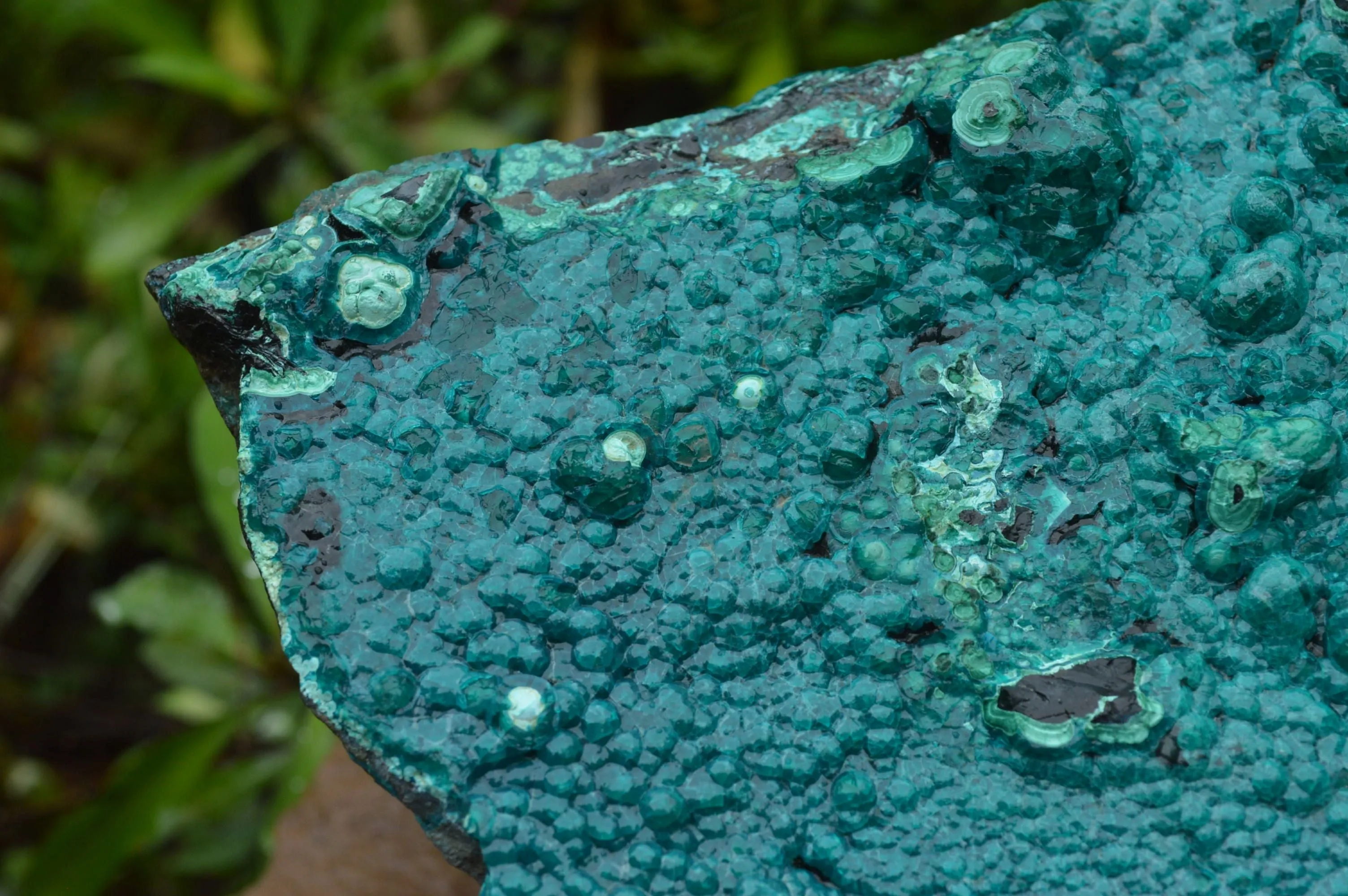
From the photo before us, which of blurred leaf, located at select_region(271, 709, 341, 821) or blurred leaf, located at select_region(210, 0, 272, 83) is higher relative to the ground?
blurred leaf, located at select_region(210, 0, 272, 83)

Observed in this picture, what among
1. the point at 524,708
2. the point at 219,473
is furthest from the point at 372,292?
the point at 219,473

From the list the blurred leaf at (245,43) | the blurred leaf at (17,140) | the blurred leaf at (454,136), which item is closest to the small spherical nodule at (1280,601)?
the blurred leaf at (454,136)

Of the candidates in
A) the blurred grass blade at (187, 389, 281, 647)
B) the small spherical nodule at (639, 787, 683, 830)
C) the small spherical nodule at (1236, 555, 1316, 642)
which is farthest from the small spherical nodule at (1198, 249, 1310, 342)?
the blurred grass blade at (187, 389, 281, 647)

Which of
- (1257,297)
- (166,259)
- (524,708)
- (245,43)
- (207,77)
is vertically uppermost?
(245,43)

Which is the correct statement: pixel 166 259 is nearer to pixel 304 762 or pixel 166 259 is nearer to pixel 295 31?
pixel 295 31

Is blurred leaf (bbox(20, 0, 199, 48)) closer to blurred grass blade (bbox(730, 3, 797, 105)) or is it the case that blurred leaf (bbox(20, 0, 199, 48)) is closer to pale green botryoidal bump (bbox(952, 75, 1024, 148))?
blurred grass blade (bbox(730, 3, 797, 105))

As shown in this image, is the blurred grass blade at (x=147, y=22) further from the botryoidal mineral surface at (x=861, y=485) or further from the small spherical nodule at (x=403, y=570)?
the small spherical nodule at (x=403, y=570)

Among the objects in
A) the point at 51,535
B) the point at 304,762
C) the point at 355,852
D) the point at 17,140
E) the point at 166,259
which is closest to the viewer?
the point at 355,852
